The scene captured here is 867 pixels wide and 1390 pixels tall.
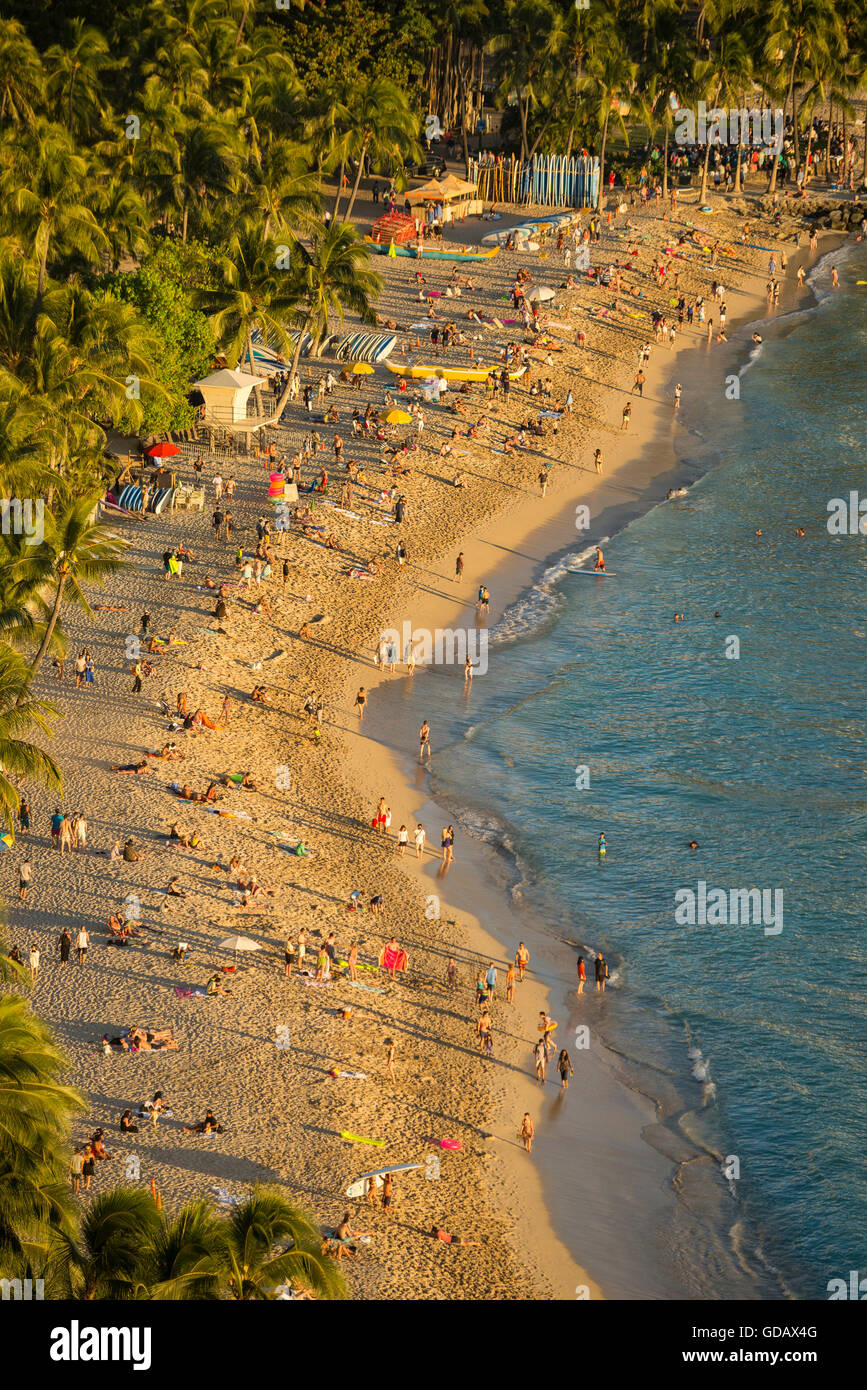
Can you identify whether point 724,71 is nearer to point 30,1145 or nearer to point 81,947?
point 81,947

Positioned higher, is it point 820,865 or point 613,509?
point 613,509

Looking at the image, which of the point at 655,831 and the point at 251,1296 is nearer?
the point at 251,1296

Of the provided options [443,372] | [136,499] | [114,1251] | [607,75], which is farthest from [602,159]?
Result: [114,1251]

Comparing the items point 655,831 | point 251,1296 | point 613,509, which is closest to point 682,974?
point 655,831

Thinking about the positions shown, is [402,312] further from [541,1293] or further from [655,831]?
[541,1293]

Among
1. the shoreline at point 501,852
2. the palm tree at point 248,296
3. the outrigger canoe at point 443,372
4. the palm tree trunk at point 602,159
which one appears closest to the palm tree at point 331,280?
the palm tree at point 248,296

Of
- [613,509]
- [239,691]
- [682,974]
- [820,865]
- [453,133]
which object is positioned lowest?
[682,974]

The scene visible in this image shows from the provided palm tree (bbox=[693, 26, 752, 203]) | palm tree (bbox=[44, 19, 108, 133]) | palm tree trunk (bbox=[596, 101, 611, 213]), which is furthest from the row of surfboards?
palm tree (bbox=[693, 26, 752, 203])
